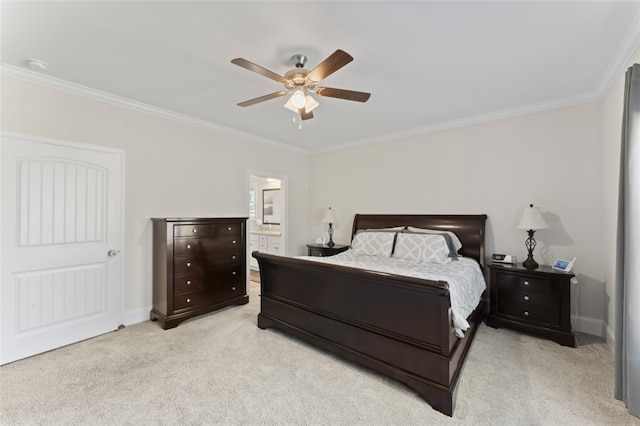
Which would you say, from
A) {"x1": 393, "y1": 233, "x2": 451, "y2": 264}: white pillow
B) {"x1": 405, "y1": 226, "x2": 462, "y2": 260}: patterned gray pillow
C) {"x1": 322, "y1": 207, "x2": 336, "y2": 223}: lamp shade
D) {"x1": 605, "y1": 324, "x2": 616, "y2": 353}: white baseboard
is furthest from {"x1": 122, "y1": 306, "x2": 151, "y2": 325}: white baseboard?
{"x1": 605, "y1": 324, "x2": 616, "y2": 353}: white baseboard

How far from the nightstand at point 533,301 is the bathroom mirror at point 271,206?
443 cm

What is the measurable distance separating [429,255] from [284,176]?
2943 millimetres

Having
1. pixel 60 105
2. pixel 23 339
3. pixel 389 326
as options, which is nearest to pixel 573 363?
pixel 389 326

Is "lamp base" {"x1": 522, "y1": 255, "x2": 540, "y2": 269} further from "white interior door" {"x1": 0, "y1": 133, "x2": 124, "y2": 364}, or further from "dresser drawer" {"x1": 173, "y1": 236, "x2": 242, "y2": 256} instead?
"white interior door" {"x1": 0, "y1": 133, "x2": 124, "y2": 364}

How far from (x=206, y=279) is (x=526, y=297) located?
373 cm

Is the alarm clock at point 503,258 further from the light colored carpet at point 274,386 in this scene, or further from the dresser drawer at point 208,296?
the dresser drawer at point 208,296

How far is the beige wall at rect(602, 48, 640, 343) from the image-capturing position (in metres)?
2.54

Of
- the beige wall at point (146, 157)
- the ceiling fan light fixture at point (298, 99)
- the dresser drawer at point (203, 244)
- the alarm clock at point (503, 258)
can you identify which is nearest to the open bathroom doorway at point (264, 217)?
the beige wall at point (146, 157)

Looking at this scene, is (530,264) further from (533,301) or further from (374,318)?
(374,318)

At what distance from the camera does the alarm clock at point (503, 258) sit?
3.29 m

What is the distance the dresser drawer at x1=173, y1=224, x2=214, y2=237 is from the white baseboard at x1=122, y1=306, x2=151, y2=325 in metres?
1.05

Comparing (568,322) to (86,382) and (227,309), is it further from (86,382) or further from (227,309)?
(86,382)

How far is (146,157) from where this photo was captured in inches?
135

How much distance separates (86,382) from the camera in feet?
7.18
